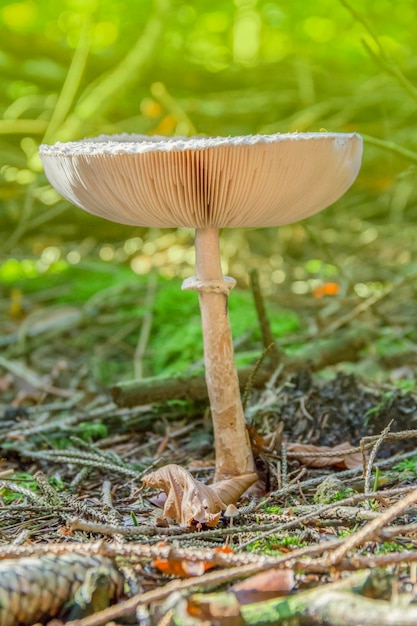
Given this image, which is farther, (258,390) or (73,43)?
(73,43)

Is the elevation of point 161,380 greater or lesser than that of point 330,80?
lesser

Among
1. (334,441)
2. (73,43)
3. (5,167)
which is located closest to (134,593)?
(334,441)

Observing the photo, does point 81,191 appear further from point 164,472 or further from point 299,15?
point 299,15

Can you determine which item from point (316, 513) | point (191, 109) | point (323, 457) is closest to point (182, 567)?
point (316, 513)

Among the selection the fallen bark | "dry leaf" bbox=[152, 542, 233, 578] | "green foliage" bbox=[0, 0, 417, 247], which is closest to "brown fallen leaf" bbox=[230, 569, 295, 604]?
"dry leaf" bbox=[152, 542, 233, 578]

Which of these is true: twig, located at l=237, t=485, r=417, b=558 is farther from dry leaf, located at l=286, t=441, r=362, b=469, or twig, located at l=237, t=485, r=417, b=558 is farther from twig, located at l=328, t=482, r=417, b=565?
dry leaf, located at l=286, t=441, r=362, b=469

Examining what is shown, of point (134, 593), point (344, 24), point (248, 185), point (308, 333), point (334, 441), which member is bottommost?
point (134, 593)

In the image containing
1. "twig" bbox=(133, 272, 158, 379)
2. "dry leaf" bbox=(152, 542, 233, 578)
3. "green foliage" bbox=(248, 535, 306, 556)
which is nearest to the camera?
"dry leaf" bbox=(152, 542, 233, 578)
